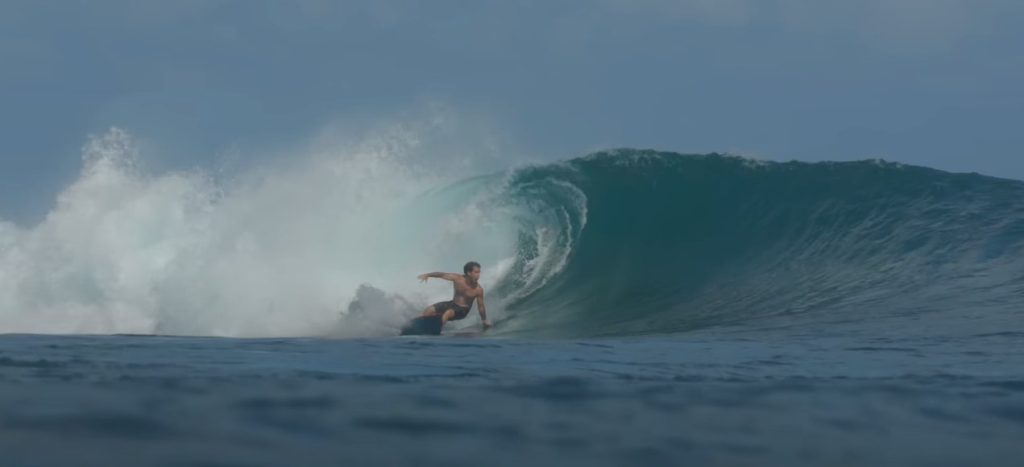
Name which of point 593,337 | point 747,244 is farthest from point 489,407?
point 747,244

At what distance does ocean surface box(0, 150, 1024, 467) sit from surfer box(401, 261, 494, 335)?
0.91 feet

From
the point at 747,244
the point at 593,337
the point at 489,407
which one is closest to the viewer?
the point at 489,407

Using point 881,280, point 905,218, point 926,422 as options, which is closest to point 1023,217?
point 905,218

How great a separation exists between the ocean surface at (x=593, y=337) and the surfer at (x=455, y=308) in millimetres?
277

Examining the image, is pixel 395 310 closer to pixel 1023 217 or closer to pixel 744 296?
pixel 744 296

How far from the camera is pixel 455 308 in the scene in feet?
43.0

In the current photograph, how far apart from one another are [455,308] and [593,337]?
255 centimetres

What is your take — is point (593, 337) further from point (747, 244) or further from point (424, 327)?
point (747, 244)

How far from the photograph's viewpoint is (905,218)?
50.8 feet

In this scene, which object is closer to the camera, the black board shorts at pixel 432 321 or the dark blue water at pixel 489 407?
the dark blue water at pixel 489 407

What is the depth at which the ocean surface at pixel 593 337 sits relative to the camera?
3.78 meters

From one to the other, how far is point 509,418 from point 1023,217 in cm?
1233

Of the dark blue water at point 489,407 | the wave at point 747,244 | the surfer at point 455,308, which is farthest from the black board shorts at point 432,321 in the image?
the dark blue water at point 489,407

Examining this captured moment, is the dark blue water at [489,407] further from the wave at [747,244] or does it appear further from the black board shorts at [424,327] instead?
the black board shorts at [424,327]
